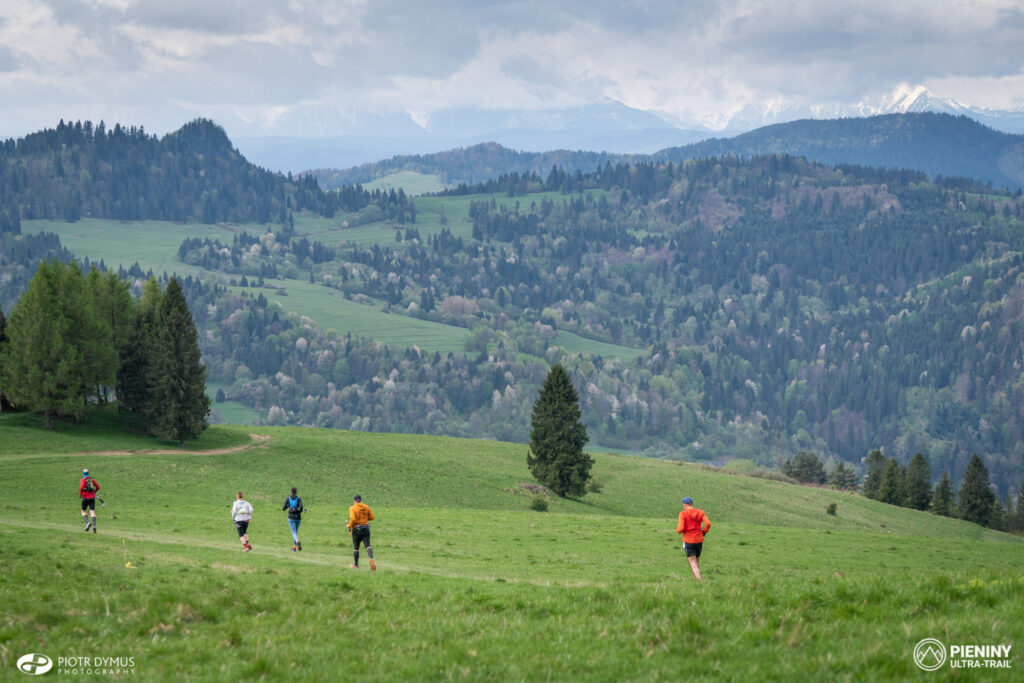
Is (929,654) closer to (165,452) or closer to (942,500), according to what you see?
(165,452)

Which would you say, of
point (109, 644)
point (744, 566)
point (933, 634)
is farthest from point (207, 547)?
point (933, 634)

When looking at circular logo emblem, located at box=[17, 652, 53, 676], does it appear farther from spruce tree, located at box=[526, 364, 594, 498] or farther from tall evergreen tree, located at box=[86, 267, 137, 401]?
tall evergreen tree, located at box=[86, 267, 137, 401]

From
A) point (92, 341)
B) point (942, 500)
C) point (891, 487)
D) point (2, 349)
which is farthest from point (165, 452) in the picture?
point (942, 500)

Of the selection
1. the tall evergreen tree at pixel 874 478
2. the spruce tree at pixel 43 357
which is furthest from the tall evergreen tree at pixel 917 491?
the spruce tree at pixel 43 357

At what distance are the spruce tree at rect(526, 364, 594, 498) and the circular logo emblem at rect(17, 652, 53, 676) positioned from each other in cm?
6049

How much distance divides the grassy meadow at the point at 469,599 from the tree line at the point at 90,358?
22.7m

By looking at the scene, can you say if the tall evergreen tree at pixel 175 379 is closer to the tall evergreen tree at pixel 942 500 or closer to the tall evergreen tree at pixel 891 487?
the tall evergreen tree at pixel 891 487

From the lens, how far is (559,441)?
74625 mm

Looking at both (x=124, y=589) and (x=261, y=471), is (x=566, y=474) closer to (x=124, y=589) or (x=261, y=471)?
(x=261, y=471)

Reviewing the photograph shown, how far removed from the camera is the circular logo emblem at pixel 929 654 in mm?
12641

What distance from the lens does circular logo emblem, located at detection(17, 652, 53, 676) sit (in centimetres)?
1300

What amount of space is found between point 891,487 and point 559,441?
220 ft

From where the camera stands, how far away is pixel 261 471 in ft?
214

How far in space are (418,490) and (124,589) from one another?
49.0m
